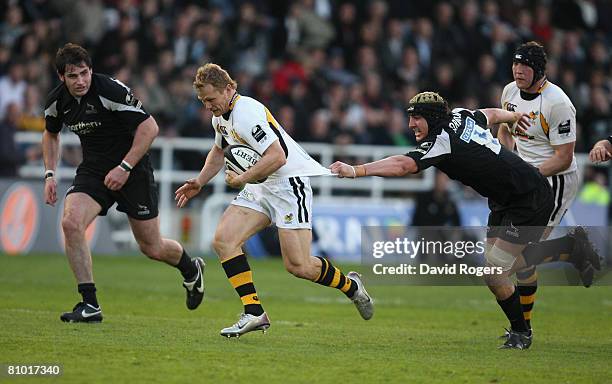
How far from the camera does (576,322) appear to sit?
489 inches

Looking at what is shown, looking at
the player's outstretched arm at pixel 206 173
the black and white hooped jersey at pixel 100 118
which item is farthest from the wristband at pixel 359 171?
the black and white hooped jersey at pixel 100 118

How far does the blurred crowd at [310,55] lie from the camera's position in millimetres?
21203

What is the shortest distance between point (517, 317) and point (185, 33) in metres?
13.8

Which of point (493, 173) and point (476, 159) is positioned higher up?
point (476, 159)

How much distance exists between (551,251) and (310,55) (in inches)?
529

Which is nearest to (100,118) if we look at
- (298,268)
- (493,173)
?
(298,268)

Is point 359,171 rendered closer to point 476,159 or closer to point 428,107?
point 428,107

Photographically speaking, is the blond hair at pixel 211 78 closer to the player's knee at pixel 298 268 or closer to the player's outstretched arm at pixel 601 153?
the player's knee at pixel 298 268

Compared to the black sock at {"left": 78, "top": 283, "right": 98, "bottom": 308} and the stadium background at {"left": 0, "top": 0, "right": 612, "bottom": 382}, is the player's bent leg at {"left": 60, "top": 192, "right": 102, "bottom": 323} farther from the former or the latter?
the stadium background at {"left": 0, "top": 0, "right": 612, "bottom": 382}

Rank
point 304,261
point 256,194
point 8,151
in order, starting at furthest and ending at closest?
point 8,151 < point 256,194 < point 304,261

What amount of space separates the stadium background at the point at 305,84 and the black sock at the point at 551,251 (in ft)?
5.89

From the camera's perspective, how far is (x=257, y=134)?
9656 millimetres

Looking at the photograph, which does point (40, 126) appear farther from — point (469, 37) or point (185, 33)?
point (469, 37)

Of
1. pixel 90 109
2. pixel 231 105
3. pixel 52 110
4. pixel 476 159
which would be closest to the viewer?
pixel 476 159
